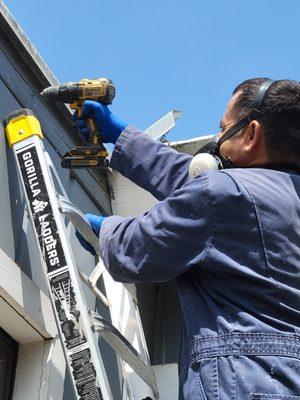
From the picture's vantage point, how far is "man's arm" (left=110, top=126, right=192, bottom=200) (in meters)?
2.42

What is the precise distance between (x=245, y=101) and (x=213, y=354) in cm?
81

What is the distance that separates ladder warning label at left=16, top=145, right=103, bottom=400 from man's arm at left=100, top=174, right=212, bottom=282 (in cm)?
63

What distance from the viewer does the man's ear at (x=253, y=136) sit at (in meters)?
2.05

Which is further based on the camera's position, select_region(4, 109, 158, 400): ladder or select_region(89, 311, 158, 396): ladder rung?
select_region(89, 311, 158, 396): ladder rung

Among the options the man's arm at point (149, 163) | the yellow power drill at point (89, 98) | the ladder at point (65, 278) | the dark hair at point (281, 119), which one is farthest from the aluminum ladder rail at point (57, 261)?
the dark hair at point (281, 119)

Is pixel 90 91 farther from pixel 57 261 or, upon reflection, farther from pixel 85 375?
pixel 85 375

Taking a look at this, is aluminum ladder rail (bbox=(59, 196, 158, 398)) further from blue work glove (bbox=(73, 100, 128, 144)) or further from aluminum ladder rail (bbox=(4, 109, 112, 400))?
blue work glove (bbox=(73, 100, 128, 144))

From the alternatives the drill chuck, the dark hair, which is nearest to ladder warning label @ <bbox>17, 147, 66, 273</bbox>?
the drill chuck

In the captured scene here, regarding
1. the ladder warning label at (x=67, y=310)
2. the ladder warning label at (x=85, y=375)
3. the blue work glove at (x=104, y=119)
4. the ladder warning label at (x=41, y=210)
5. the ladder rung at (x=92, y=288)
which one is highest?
the blue work glove at (x=104, y=119)

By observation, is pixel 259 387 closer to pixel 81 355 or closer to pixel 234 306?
pixel 234 306

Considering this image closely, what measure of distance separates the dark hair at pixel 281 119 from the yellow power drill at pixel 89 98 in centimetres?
80

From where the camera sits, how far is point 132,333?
→ 3477 millimetres

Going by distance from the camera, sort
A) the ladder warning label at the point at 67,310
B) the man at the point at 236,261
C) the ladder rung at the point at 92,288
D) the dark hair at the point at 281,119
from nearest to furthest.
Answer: the man at the point at 236,261, the dark hair at the point at 281,119, the ladder warning label at the point at 67,310, the ladder rung at the point at 92,288

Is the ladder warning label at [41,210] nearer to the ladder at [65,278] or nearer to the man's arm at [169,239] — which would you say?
the ladder at [65,278]
